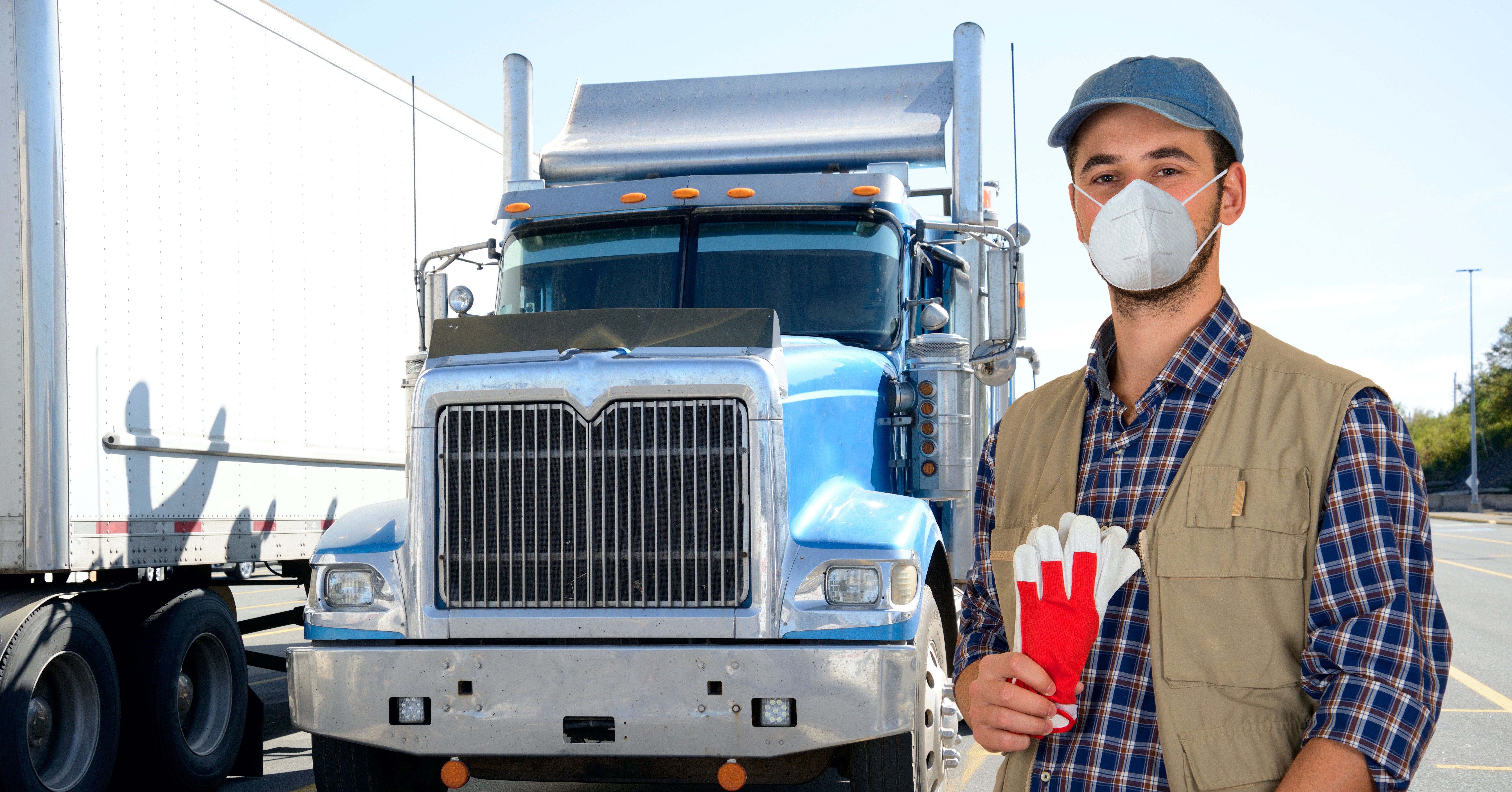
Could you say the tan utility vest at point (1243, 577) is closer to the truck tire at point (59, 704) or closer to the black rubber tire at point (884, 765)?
the black rubber tire at point (884, 765)

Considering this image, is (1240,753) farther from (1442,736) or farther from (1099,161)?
(1442,736)

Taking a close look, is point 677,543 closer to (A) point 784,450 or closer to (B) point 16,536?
(A) point 784,450

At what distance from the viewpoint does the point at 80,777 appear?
604cm

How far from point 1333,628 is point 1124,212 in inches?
27.8

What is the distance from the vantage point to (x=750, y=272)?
653 cm

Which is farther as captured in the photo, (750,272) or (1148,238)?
(750,272)

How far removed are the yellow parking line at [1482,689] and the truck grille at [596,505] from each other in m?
6.12

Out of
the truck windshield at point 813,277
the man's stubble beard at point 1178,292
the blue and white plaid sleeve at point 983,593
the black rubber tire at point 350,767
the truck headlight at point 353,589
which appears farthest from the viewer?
the truck windshield at point 813,277

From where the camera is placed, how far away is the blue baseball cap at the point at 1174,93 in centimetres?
191

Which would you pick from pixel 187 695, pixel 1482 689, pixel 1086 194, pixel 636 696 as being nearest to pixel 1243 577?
pixel 1086 194

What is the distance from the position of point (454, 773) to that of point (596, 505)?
1132 millimetres

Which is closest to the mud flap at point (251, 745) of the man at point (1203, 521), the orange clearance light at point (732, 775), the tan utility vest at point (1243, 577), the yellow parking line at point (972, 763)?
the orange clearance light at point (732, 775)

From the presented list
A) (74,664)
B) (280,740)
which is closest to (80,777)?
(74,664)

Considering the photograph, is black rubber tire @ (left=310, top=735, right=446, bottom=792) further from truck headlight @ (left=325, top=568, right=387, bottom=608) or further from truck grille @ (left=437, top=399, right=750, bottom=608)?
truck grille @ (left=437, top=399, right=750, bottom=608)
